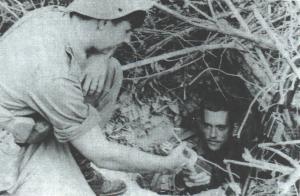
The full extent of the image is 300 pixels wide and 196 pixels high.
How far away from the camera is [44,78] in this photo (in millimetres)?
1978

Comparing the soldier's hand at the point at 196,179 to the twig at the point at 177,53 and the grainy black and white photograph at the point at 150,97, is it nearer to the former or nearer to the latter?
the grainy black and white photograph at the point at 150,97

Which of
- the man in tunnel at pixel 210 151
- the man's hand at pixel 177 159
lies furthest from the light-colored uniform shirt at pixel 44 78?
the man in tunnel at pixel 210 151

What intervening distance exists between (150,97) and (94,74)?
1115 mm

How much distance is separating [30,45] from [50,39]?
0.26ft

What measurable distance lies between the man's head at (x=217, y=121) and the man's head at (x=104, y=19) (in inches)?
48.9

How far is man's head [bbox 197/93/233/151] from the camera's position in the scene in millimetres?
3260

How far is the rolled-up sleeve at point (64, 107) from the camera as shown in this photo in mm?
1985

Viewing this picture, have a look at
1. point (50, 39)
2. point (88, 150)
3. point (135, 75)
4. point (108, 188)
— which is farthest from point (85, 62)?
point (135, 75)

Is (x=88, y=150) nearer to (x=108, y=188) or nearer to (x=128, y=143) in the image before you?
(x=108, y=188)

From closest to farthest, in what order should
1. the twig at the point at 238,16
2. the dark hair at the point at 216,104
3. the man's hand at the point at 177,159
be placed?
the man's hand at the point at 177,159 → the twig at the point at 238,16 → the dark hair at the point at 216,104

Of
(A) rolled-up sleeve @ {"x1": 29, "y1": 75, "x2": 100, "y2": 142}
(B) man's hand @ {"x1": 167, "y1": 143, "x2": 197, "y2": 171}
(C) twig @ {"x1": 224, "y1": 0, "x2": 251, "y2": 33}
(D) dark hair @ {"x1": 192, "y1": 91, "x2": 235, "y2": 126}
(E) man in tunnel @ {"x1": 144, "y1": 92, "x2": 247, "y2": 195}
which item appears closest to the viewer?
(A) rolled-up sleeve @ {"x1": 29, "y1": 75, "x2": 100, "y2": 142}

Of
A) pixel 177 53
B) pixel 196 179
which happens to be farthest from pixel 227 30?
pixel 196 179

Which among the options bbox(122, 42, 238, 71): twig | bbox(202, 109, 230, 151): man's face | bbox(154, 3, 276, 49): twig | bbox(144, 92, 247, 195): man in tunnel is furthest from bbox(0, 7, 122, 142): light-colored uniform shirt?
bbox(202, 109, 230, 151): man's face

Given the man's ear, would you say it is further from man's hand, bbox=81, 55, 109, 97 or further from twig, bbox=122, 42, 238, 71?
twig, bbox=122, 42, 238, 71
